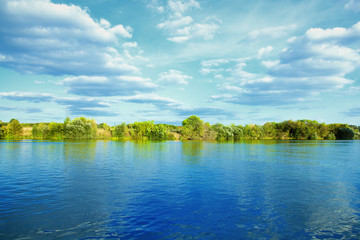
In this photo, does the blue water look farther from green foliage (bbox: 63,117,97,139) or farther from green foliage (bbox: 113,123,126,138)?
green foliage (bbox: 113,123,126,138)

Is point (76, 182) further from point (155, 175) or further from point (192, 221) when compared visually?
point (192, 221)

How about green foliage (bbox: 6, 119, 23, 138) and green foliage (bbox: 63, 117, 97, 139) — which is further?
green foliage (bbox: 6, 119, 23, 138)

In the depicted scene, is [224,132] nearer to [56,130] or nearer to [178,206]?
[56,130]

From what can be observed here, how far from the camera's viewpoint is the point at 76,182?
26312mm

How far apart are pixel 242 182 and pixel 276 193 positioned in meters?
5.02

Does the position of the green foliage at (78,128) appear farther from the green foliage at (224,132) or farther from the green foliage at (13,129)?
the green foliage at (224,132)

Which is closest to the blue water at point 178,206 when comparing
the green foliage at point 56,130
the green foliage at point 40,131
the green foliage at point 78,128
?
the green foliage at point 78,128

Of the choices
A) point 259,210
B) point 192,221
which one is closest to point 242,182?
point 259,210

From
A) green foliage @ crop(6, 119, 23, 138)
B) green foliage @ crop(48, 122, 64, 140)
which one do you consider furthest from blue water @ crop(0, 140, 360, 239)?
green foliage @ crop(6, 119, 23, 138)

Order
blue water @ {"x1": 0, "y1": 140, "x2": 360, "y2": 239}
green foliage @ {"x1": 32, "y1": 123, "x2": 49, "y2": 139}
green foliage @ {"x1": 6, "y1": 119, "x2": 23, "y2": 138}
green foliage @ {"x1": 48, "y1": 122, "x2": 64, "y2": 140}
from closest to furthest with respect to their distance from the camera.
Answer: blue water @ {"x1": 0, "y1": 140, "x2": 360, "y2": 239}
green foliage @ {"x1": 48, "y1": 122, "x2": 64, "y2": 140}
green foliage @ {"x1": 6, "y1": 119, "x2": 23, "y2": 138}
green foliage @ {"x1": 32, "y1": 123, "x2": 49, "y2": 139}

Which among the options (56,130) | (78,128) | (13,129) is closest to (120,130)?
(78,128)

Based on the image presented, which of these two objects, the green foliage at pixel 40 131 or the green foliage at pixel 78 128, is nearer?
the green foliage at pixel 78 128

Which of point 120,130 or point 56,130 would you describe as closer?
point 56,130

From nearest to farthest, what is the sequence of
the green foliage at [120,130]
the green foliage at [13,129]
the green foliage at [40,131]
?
the green foliage at [13,129] < the green foliage at [40,131] < the green foliage at [120,130]
